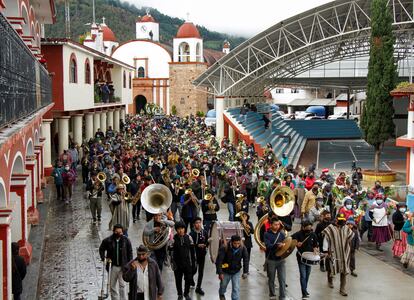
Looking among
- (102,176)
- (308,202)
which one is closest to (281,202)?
(308,202)

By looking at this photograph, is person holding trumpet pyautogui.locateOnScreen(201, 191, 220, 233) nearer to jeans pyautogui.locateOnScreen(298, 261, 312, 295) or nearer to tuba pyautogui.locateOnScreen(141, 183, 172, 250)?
tuba pyautogui.locateOnScreen(141, 183, 172, 250)

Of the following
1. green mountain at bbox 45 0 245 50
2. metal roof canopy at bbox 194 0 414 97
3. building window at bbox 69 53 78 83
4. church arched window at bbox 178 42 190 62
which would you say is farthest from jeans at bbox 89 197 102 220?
green mountain at bbox 45 0 245 50

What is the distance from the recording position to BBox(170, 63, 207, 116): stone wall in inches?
2534

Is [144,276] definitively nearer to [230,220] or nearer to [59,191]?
[230,220]

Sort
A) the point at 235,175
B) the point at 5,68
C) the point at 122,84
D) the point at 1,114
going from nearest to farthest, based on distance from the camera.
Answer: the point at 1,114 → the point at 5,68 → the point at 235,175 → the point at 122,84

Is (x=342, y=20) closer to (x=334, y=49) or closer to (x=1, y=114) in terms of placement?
(x=334, y=49)

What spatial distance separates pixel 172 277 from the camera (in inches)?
479

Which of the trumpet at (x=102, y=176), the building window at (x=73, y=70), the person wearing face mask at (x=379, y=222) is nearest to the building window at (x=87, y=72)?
the building window at (x=73, y=70)

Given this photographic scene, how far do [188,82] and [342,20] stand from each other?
31522mm

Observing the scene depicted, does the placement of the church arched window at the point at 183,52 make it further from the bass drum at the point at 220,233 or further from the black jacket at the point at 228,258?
the black jacket at the point at 228,258

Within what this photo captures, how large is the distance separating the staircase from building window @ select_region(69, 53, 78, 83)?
9844mm

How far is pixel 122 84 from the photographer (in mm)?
45156

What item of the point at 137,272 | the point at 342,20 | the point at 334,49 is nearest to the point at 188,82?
the point at 334,49

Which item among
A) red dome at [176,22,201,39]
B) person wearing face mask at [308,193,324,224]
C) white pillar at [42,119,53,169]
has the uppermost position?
red dome at [176,22,201,39]
